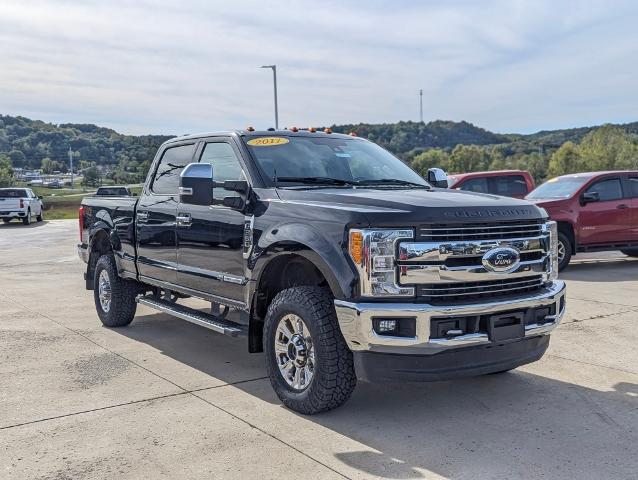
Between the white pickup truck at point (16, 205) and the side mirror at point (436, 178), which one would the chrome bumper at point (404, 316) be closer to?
the side mirror at point (436, 178)

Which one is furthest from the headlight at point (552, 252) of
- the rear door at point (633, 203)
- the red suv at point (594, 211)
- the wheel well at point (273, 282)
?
the rear door at point (633, 203)

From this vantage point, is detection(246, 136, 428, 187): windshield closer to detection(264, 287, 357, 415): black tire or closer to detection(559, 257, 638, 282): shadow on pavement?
detection(264, 287, 357, 415): black tire

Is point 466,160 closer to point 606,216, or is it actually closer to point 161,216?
point 606,216

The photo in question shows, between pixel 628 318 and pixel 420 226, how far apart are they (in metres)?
4.48

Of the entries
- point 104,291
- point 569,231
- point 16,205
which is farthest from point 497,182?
point 16,205

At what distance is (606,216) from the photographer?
12.0 meters

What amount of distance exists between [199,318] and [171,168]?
1.68 metres

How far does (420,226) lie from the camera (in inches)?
165

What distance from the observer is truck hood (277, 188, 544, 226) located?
13.8 feet

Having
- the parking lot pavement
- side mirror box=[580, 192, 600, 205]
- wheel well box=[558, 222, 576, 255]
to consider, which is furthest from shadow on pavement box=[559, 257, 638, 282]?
the parking lot pavement

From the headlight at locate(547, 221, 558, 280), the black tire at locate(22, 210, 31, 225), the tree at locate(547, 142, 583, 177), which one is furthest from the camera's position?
the tree at locate(547, 142, 583, 177)

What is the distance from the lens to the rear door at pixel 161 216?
630cm

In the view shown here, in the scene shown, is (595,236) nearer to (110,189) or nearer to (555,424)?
(555,424)

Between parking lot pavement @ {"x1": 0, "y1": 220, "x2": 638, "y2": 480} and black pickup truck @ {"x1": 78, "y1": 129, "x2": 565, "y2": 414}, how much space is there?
378 mm
